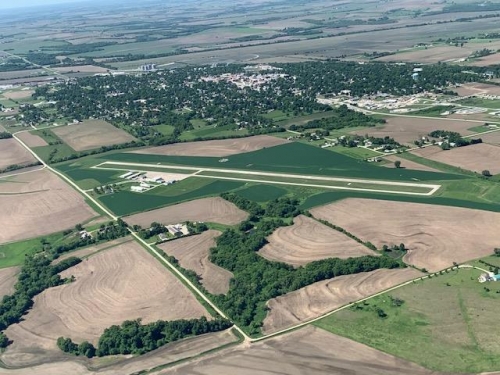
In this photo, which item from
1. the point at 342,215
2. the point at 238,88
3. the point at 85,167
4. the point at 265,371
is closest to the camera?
the point at 265,371

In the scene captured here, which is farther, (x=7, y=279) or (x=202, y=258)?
(x=202, y=258)

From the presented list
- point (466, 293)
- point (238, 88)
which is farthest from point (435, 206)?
point (238, 88)

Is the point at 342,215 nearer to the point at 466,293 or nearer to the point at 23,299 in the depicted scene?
the point at 466,293

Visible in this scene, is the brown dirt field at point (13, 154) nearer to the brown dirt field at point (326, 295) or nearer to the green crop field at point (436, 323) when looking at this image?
the brown dirt field at point (326, 295)

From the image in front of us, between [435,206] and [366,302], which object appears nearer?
[366,302]

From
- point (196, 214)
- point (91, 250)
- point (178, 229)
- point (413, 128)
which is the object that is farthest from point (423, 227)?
point (413, 128)

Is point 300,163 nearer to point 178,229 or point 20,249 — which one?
point 178,229

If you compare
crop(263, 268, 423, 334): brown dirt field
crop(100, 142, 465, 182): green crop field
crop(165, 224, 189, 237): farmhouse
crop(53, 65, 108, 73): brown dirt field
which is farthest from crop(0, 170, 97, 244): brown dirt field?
crop(53, 65, 108, 73): brown dirt field
